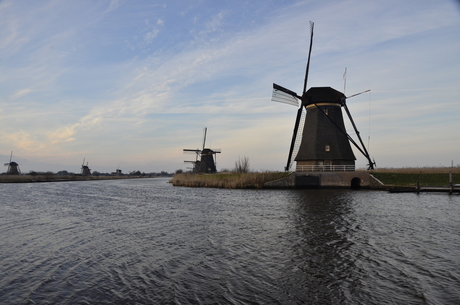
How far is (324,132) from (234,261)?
2807 centimetres

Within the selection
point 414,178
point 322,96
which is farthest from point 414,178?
point 322,96

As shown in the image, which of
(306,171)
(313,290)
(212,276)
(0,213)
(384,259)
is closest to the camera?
(313,290)

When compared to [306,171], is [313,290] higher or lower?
lower

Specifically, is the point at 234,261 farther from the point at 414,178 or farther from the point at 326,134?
the point at 414,178

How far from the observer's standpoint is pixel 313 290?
5828 mm

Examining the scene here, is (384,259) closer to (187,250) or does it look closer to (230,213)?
(187,250)

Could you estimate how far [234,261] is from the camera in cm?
762

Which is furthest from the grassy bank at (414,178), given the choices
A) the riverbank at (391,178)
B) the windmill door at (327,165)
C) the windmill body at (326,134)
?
the windmill door at (327,165)

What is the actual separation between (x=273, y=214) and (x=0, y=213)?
15.5 meters

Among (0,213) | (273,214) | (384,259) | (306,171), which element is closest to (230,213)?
(273,214)

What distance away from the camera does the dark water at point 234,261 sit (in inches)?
221

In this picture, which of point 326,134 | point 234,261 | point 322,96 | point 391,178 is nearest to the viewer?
point 234,261

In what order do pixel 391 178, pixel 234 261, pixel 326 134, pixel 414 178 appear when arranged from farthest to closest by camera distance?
1. pixel 391 178
2. pixel 326 134
3. pixel 414 178
4. pixel 234 261

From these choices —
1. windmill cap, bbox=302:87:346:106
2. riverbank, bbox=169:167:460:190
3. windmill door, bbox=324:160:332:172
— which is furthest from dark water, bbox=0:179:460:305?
windmill cap, bbox=302:87:346:106
